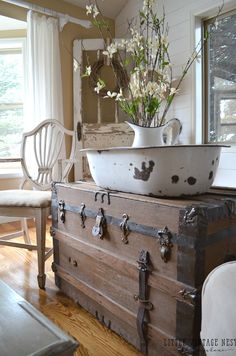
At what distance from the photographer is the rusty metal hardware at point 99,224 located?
115 centimetres

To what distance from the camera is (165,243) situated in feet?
2.95

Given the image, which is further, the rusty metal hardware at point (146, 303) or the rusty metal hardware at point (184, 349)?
the rusty metal hardware at point (146, 303)

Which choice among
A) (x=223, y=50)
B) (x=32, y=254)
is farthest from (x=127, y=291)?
(x=223, y=50)

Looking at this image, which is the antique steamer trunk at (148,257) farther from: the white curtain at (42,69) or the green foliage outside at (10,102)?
the green foliage outside at (10,102)

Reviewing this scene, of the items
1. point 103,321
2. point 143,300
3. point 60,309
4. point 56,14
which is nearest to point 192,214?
point 143,300

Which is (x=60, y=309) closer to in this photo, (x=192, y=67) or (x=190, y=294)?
(x=190, y=294)

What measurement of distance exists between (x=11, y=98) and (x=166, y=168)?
255cm

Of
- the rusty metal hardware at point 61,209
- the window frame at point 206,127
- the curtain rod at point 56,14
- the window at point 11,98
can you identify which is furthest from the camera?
the window at point 11,98

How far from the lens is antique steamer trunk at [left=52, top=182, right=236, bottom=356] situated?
0.84 meters

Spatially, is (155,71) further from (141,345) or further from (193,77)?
(193,77)

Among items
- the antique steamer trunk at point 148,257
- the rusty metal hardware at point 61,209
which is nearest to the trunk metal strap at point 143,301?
the antique steamer trunk at point 148,257

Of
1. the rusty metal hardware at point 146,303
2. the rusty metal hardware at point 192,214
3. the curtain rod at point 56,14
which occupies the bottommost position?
the rusty metal hardware at point 146,303

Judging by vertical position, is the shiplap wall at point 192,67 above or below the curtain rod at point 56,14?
below

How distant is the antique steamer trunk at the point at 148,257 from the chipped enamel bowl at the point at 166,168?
0.05 meters
